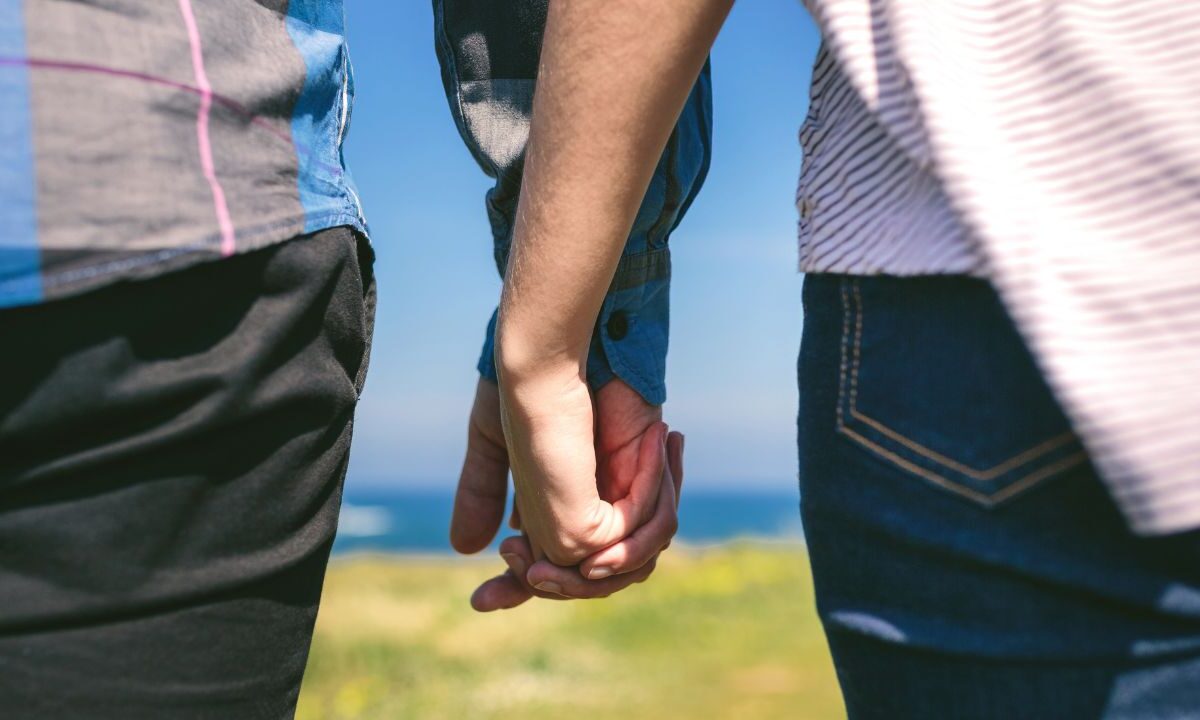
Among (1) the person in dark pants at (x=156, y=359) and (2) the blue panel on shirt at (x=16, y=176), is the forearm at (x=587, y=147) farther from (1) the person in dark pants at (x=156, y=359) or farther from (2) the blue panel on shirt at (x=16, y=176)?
(2) the blue panel on shirt at (x=16, y=176)

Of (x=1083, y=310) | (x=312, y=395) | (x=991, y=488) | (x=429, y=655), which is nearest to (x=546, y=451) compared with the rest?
(x=312, y=395)

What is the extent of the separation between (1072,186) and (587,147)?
519 mm

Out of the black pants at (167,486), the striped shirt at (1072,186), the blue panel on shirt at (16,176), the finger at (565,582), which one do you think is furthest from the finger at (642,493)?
the blue panel on shirt at (16,176)

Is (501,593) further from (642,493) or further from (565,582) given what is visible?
(642,493)

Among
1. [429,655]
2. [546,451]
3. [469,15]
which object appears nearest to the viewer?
[546,451]

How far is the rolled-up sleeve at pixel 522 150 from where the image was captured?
1.84 m

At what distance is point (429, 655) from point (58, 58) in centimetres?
927

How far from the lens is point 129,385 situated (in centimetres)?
95

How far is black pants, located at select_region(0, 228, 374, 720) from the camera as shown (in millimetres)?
926

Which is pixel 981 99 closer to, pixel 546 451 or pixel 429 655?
pixel 546 451

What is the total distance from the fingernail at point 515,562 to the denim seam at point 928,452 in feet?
3.27

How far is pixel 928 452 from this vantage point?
908 mm

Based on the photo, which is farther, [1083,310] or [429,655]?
[429,655]

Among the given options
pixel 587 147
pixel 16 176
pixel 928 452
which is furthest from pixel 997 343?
pixel 16 176
